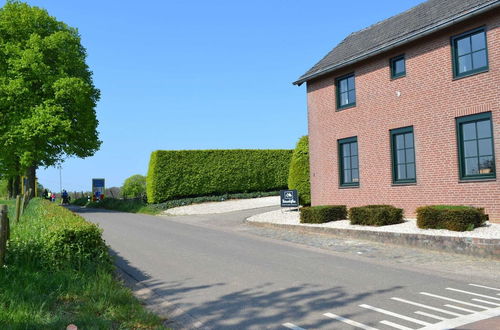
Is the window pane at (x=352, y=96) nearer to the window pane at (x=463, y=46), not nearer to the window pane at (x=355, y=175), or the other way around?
the window pane at (x=355, y=175)

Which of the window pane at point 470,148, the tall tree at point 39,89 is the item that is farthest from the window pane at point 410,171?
the tall tree at point 39,89

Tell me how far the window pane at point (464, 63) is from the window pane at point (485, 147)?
90.9 inches

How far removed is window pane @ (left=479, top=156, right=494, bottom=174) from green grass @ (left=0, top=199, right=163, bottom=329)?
36.4 feet

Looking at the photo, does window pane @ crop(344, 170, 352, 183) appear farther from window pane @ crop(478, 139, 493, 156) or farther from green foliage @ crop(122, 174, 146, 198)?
green foliage @ crop(122, 174, 146, 198)

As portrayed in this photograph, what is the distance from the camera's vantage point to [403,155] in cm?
1589

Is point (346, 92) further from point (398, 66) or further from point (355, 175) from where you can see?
point (355, 175)

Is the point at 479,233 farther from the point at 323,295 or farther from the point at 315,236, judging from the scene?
the point at 323,295

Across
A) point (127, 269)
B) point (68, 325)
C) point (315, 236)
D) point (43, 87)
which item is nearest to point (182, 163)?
point (43, 87)

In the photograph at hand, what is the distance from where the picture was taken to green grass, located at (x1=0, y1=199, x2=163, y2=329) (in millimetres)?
4938

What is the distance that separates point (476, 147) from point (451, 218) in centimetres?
317

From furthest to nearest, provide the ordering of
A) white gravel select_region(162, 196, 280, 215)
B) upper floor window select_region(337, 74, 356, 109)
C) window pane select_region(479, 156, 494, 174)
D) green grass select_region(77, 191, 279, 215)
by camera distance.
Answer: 1. green grass select_region(77, 191, 279, 215)
2. white gravel select_region(162, 196, 280, 215)
3. upper floor window select_region(337, 74, 356, 109)
4. window pane select_region(479, 156, 494, 174)

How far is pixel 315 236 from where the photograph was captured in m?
14.1

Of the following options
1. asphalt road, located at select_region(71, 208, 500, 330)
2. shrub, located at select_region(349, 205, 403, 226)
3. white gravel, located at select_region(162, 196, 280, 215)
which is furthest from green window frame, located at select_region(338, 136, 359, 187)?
white gravel, located at select_region(162, 196, 280, 215)

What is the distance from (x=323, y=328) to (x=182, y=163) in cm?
2672
